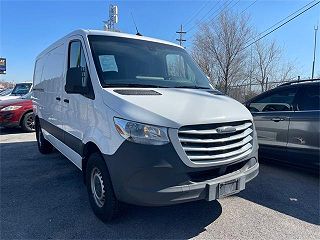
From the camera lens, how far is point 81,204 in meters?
4.00

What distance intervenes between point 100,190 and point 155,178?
3.12 ft

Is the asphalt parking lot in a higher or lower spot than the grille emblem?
lower

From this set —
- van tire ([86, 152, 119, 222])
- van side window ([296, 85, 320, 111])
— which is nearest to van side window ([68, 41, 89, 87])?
van tire ([86, 152, 119, 222])

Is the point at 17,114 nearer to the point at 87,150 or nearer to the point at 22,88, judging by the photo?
the point at 22,88

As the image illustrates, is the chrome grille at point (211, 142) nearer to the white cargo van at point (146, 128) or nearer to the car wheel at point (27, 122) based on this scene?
the white cargo van at point (146, 128)

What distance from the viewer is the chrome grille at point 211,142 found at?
114 inches

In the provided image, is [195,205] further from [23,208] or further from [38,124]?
[38,124]

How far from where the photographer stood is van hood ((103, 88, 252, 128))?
9.42 ft

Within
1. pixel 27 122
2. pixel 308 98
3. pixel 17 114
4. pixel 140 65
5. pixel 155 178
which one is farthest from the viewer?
pixel 27 122

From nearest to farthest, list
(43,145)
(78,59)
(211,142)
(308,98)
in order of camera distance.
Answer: (211,142), (78,59), (308,98), (43,145)

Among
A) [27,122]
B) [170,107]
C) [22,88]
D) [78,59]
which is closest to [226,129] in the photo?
[170,107]

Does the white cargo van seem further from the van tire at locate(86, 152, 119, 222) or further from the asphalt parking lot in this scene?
the asphalt parking lot

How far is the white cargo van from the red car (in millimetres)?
6548

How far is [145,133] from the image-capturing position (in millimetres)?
2828
